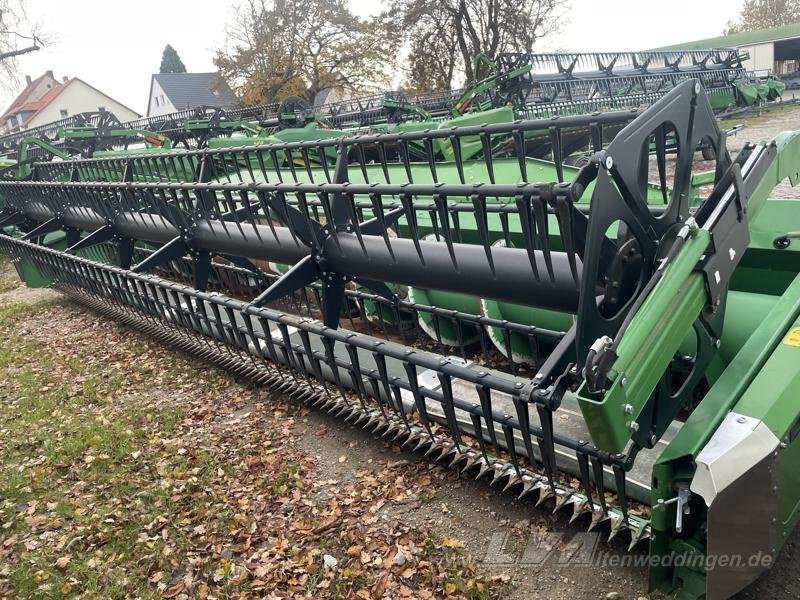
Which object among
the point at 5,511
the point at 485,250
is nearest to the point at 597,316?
the point at 485,250

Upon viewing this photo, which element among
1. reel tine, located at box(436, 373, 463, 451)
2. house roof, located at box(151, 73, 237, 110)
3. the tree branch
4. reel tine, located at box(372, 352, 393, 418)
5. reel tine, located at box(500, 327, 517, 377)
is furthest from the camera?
house roof, located at box(151, 73, 237, 110)

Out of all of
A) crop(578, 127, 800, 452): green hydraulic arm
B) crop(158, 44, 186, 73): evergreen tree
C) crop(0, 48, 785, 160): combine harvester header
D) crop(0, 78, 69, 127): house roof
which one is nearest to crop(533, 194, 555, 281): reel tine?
crop(578, 127, 800, 452): green hydraulic arm

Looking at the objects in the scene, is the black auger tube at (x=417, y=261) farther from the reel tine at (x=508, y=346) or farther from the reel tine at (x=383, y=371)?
the reel tine at (x=508, y=346)

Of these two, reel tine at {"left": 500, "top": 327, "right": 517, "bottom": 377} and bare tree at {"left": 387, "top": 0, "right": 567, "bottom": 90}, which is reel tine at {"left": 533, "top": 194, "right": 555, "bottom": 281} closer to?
reel tine at {"left": 500, "top": 327, "right": 517, "bottom": 377}

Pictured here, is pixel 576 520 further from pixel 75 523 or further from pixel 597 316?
pixel 75 523

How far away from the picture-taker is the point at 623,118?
279cm

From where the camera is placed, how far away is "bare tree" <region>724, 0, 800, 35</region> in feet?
172

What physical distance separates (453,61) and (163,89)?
31.2 m

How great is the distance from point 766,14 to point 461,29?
41060 mm

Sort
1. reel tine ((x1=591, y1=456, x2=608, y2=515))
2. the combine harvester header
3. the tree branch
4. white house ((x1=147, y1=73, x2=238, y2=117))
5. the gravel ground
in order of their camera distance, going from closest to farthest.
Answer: reel tine ((x1=591, y1=456, x2=608, y2=515)) < the combine harvester header < the gravel ground < the tree branch < white house ((x1=147, y1=73, x2=238, y2=117))

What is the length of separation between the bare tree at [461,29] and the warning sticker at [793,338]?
93.6ft

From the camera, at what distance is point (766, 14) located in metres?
54.1

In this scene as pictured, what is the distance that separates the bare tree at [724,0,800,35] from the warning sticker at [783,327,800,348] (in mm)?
63060

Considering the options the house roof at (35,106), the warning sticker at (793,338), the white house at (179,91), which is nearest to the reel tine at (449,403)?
the warning sticker at (793,338)
